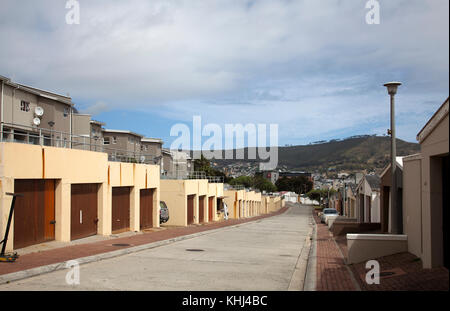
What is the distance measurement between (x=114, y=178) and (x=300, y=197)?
153685mm

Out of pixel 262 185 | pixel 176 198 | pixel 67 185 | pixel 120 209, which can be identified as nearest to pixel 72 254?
pixel 67 185

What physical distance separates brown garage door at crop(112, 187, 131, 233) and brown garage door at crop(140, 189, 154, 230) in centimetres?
185

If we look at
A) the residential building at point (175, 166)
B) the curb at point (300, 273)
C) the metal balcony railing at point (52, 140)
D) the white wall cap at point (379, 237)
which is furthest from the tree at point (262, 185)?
the white wall cap at point (379, 237)

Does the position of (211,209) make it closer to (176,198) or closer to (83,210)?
(176,198)

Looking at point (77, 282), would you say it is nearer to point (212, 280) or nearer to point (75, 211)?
point (212, 280)

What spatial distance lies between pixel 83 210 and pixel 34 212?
10.7 ft

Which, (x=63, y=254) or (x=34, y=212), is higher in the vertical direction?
(x=34, y=212)

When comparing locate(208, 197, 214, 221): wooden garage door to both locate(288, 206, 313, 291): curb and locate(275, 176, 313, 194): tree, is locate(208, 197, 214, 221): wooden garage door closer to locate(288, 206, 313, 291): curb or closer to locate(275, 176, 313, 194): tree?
locate(288, 206, 313, 291): curb

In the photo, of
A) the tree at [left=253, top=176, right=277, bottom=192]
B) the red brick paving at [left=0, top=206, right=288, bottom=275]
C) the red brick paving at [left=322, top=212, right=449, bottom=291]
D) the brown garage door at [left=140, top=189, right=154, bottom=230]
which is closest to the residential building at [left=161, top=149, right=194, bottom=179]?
the brown garage door at [left=140, top=189, right=154, bottom=230]

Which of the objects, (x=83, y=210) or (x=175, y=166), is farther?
(x=175, y=166)

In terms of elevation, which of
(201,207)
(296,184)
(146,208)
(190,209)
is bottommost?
(296,184)

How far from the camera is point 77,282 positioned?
1000 cm

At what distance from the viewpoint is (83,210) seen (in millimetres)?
18422

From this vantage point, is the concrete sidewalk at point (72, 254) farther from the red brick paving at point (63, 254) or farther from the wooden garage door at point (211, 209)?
the wooden garage door at point (211, 209)
